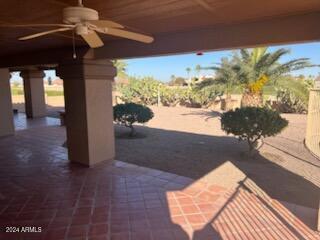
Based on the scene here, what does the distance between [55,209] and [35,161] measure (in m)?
2.57

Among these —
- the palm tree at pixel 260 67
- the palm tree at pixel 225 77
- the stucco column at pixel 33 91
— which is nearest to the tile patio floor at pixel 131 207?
the palm tree at pixel 260 67

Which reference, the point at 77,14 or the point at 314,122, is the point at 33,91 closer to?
the point at 314,122

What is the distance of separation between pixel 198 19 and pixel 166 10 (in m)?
0.57

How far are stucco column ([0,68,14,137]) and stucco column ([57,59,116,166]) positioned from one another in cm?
435

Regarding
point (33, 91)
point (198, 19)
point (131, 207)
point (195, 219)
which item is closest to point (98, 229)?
point (131, 207)

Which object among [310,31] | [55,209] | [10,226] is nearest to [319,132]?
[310,31]

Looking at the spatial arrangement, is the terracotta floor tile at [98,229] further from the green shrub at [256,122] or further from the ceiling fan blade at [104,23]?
the green shrub at [256,122]

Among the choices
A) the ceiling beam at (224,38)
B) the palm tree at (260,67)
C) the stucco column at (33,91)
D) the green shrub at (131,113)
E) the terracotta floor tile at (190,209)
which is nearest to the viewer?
the ceiling beam at (224,38)

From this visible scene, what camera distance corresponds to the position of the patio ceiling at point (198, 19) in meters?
2.71

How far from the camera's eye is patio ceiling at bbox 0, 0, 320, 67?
2.71 meters

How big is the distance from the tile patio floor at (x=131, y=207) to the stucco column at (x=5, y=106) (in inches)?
156

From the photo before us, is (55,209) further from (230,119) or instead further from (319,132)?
(319,132)

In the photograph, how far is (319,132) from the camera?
7.46 meters

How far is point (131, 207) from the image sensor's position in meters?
3.83
